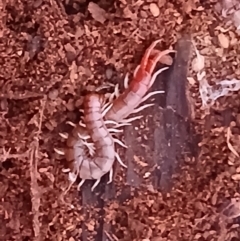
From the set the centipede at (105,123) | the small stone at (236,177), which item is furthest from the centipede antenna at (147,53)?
the small stone at (236,177)

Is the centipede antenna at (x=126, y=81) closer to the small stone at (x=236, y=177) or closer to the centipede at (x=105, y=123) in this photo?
the centipede at (x=105, y=123)

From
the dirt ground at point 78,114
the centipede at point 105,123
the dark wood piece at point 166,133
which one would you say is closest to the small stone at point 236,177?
the dirt ground at point 78,114

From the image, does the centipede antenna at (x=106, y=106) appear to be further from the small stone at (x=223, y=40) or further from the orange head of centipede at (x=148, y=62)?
the small stone at (x=223, y=40)

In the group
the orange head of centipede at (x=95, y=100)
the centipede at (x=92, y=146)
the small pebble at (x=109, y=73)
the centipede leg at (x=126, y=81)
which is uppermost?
the small pebble at (x=109, y=73)

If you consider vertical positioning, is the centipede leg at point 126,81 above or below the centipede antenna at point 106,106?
above

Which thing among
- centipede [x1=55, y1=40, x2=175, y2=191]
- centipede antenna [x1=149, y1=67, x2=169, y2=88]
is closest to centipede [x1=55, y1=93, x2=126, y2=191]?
centipede [x1=55, y1=40, x2=175, y2=191]

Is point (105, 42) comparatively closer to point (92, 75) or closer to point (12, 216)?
point (92, 75)
